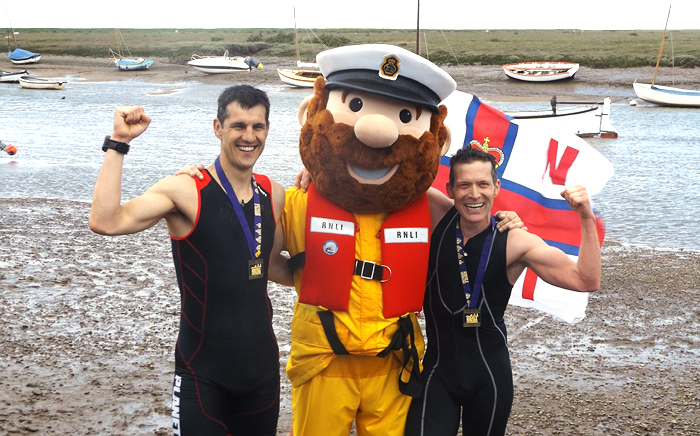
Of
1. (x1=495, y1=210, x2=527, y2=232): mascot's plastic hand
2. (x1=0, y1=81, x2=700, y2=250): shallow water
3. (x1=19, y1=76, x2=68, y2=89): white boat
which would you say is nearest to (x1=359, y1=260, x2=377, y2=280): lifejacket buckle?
(x1=495, y1=210, x2=527, y2=232): mascot's plastic hand

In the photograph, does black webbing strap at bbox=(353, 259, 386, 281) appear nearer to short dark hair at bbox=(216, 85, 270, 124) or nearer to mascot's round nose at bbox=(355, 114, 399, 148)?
mascot's round nose at bbox=(355, 114, 399, 148)

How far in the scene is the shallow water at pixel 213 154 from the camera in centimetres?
1194

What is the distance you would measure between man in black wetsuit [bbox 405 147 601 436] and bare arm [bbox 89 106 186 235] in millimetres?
1401

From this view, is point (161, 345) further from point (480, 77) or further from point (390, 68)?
point (480, 77)

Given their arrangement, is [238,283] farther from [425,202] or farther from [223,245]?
[425,202]

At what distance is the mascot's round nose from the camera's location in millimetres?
3428

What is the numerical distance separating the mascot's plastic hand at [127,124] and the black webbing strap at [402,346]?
1.27 metres

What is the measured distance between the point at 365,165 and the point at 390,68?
0.51 metres

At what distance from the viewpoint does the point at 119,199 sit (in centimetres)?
306

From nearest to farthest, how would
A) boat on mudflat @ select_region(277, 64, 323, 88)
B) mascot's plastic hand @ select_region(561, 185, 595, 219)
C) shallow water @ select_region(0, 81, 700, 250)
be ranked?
mascot's plastic hand @ select_region(561, 185, 595, 219)
shallow water @ select_region(0, 81, 700, 250)
boat on mudflat @ select_region(277, 64, 323, 88)

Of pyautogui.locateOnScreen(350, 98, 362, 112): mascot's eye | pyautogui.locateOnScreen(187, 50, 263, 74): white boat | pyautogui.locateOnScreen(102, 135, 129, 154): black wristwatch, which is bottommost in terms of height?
pyautogui.locateOnScreen(187, 50, 263, 74): white boat

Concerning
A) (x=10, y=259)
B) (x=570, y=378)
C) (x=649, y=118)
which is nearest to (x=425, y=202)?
(x=570, y=378)

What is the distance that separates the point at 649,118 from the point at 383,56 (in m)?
28.3

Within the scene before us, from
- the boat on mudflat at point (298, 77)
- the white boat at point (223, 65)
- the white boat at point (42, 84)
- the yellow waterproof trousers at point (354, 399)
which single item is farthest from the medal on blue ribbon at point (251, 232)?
the white boat at point (223, 65)
